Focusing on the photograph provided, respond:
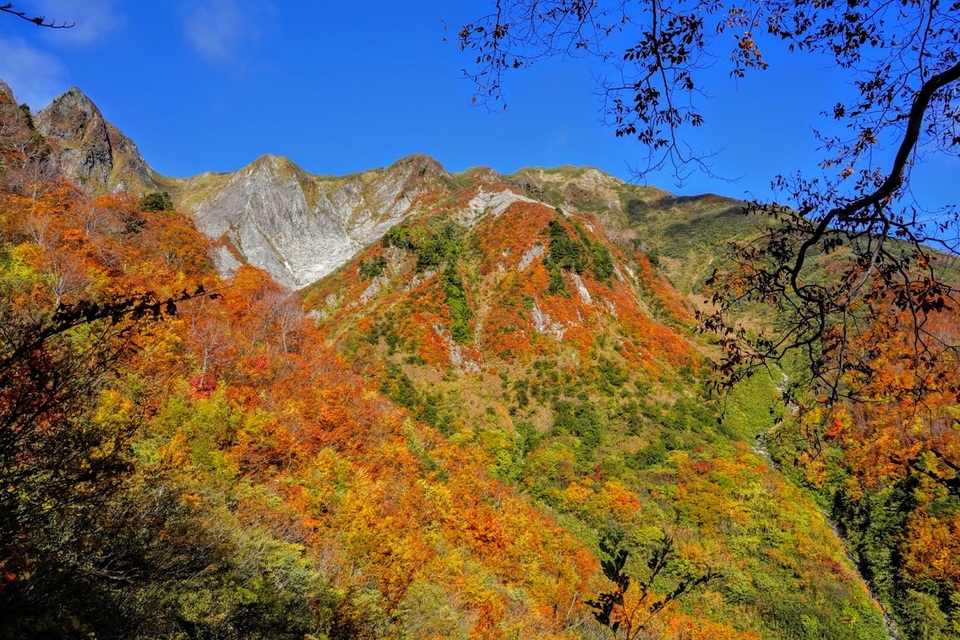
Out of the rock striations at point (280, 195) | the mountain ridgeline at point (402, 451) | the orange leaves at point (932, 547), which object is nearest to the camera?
the mountain ridgeline at point (402, 451)

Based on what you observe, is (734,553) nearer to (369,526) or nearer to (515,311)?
(369,526)

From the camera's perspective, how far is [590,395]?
53.7 m

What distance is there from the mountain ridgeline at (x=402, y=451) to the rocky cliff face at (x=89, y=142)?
72 cm

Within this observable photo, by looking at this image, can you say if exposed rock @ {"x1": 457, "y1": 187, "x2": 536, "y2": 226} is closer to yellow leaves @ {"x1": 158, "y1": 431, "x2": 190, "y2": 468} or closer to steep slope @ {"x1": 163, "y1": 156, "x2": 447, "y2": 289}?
steep slope @ {"x1": 163, "y1": 156, "x2": 447, "y2": 289}

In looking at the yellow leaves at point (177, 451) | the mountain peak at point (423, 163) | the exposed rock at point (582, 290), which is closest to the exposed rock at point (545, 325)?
the exposed rock at point (582, 290)

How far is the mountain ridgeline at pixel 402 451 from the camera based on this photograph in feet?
27.5

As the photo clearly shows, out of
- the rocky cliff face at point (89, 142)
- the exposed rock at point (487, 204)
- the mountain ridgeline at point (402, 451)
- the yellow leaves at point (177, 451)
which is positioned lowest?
the yellow leaves at point (177, 451)

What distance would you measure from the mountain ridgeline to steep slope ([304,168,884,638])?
0.29 m

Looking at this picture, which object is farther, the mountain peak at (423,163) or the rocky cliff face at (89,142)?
Answer: the mountain peak at (423,163)

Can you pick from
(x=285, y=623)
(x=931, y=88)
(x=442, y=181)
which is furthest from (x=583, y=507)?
(x=442, y=181)

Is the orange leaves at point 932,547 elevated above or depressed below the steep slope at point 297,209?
below

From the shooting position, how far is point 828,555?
35719 millimetres

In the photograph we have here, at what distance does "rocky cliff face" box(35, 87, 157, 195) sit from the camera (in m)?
86.4

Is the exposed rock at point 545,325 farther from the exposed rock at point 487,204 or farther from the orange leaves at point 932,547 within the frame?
the orange leaves at point 932,547
